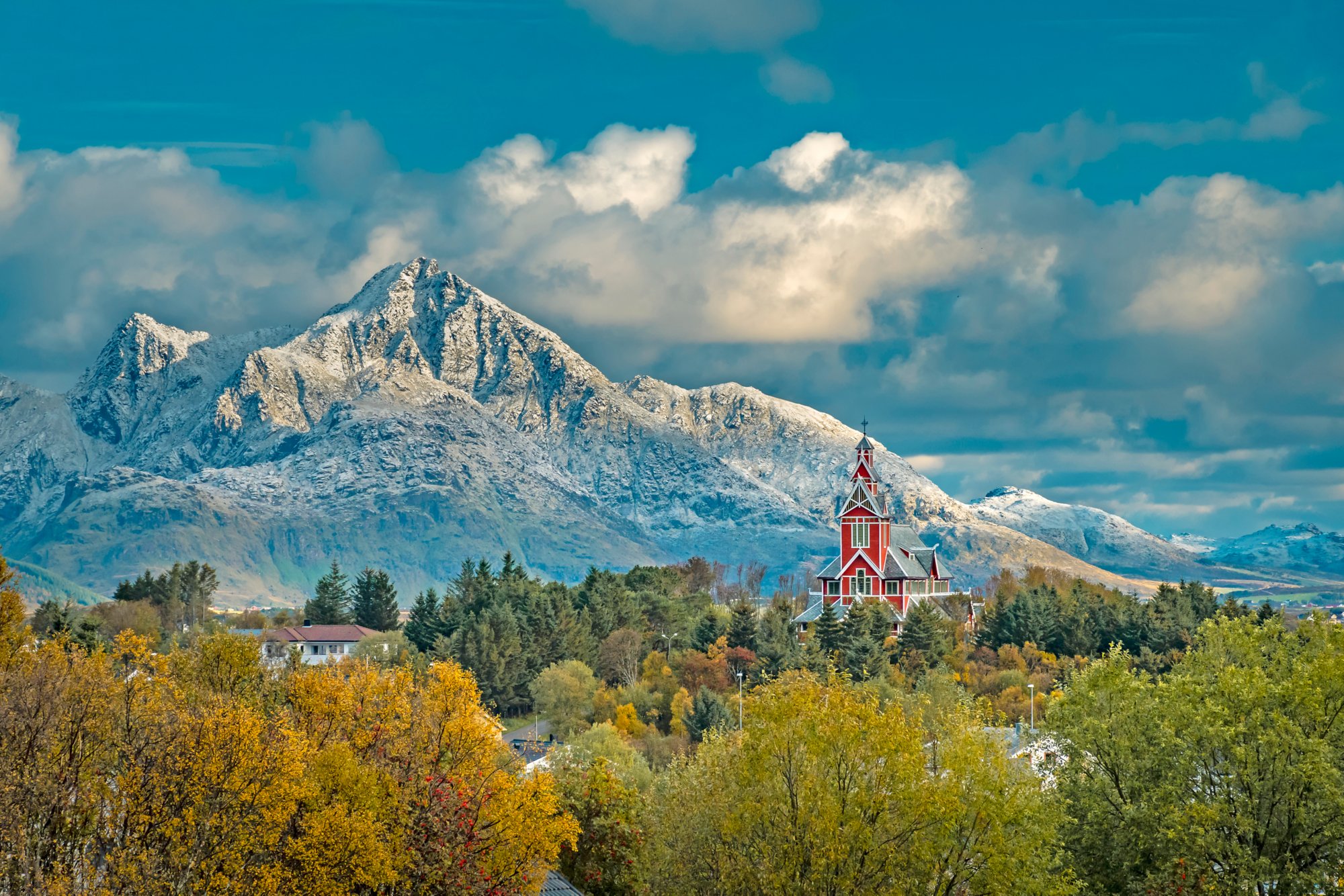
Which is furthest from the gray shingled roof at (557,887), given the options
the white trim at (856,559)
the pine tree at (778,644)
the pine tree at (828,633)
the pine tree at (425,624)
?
the white trim at (856,559)

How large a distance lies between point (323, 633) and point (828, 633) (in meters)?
86.9

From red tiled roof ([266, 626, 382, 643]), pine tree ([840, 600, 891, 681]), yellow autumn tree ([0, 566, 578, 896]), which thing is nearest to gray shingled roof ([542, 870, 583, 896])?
yellow autumn tree ([0, 566, 578, 896])

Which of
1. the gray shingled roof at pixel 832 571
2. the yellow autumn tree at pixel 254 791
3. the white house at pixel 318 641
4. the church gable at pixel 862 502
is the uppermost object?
the church gable at pixel 862 502

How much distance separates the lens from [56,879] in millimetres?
45562

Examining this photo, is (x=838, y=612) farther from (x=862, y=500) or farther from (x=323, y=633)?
(x=323, y=633)

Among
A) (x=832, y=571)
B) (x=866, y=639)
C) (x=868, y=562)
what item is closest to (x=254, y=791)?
(x=866, y=639)

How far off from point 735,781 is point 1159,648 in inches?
3676

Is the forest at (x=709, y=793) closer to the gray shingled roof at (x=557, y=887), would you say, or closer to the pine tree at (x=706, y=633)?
the gray shingled roof at (x=557, y=887)

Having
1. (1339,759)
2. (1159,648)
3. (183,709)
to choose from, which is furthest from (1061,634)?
(183,709)

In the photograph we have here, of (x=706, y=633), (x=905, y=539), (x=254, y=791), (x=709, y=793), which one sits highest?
(x=905, y=539)

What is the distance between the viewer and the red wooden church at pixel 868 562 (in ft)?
552

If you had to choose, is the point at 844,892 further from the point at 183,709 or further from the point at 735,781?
the point at 183,709

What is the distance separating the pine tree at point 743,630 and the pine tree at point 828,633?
630cm

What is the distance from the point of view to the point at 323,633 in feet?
639
